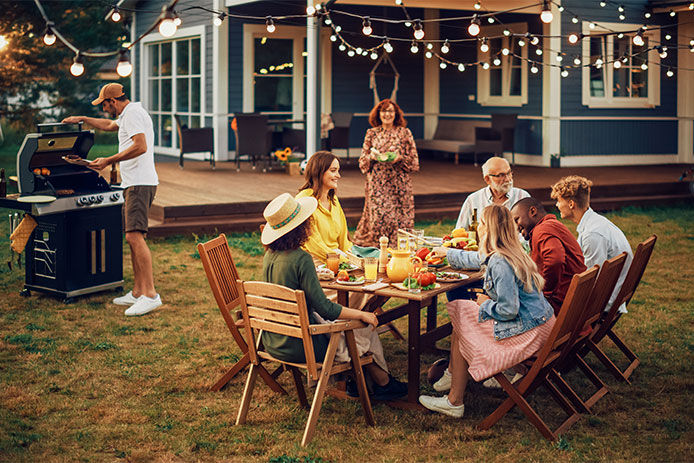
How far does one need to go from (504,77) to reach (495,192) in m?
10.5

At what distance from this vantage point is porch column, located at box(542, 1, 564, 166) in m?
14.5

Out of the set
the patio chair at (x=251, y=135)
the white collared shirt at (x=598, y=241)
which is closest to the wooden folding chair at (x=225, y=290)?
the white collared shirt at (x=598, y=241)

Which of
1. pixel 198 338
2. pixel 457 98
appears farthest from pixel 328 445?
pixel 457 98

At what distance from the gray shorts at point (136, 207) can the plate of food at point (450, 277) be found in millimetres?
2747

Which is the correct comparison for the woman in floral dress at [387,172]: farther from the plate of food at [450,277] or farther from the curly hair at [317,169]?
the plate of food at [450,277]

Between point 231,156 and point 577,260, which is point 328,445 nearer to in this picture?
point 577,260

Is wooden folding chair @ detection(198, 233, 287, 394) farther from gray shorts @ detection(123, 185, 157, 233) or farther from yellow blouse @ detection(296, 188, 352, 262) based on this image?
gray shorts @ detection(123, 185, 157, 233)

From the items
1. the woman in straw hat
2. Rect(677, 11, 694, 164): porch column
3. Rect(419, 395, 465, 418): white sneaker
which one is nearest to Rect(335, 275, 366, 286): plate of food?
the woman in straw hat

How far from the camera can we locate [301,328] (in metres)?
3.94

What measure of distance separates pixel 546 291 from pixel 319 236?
4.59 feet

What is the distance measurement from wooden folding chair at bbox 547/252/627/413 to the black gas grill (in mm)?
3915

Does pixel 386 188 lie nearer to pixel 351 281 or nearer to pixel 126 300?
pixel 126 300

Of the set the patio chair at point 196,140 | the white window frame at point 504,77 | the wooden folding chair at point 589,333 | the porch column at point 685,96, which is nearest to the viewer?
the wooden folding chair at point 589,333

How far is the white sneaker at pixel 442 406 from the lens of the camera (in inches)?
172
